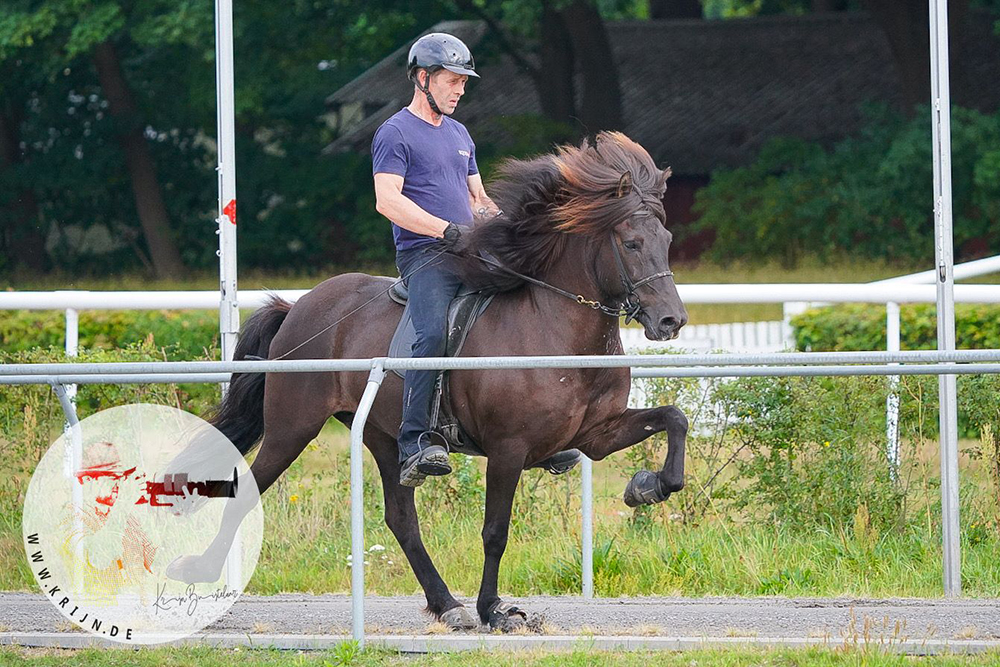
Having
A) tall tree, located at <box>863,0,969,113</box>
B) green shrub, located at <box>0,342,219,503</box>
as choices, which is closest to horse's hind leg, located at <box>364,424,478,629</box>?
green shrub, located at <box>0,342,219,503</box>

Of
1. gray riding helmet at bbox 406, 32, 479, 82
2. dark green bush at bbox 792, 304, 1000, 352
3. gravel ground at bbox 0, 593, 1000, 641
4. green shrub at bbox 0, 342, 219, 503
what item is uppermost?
gray riding helmet at bbox 406, 32, 479, 82

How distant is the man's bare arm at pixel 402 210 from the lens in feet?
19.7

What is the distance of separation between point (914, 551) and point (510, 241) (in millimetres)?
2923

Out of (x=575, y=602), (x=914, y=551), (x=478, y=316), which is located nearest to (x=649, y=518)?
(x=575, y=602)

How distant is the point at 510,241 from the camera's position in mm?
6051

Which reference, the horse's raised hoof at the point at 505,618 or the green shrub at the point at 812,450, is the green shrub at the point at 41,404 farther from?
the green shrub at the point at 812,450

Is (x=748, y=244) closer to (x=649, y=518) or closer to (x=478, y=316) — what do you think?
(x=649, y=518)

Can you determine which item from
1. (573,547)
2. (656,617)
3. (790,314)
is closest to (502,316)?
(656,617)

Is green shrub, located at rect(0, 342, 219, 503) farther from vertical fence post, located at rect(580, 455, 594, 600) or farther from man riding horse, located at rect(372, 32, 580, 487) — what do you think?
vertical fence post, located at rect(580, 455, 594, 600)

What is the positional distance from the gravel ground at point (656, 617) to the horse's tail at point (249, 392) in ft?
2.78

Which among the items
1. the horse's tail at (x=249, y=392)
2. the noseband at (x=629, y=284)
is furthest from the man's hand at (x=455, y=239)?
the horse's tail at (x=249, y=392)

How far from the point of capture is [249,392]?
22.2 feet

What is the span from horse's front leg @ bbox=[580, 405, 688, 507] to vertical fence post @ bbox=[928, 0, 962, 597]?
5.35ft

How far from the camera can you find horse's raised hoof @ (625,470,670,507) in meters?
5.81
